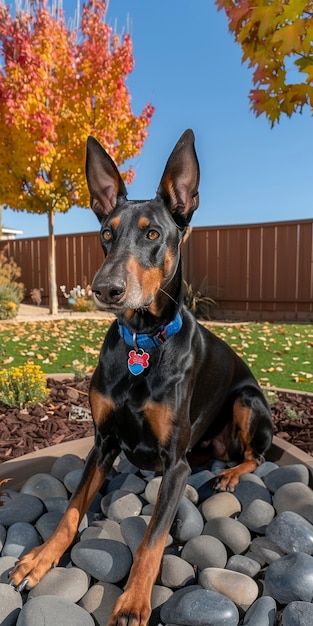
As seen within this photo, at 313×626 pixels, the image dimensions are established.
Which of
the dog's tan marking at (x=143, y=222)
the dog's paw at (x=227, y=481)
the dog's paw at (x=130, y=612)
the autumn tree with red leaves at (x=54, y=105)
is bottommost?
the dog's paw at (x=130, y=612)

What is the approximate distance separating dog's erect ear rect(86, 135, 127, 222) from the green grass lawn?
104 inches

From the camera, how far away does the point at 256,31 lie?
329 centimetres

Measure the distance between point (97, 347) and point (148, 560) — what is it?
5.75 m

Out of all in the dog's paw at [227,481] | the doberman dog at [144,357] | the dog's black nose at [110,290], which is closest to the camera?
the dog's black nose at [110,290]

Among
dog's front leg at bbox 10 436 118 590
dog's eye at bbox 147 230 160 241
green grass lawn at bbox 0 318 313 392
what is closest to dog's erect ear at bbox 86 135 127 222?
dog's eye at bbox 147 230 160 241

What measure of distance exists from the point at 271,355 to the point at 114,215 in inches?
217

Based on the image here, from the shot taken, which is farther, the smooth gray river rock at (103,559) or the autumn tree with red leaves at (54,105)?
the autumn tree with red leaves at (54,105)

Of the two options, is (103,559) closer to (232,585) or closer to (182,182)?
(232,585)

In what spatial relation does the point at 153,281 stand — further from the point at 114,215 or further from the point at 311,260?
the point at 311,260

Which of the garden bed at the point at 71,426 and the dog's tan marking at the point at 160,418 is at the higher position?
the dog's tan marking at the point at 160,418

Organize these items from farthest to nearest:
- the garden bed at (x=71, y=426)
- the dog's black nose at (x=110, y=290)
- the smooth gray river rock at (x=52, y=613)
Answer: the garden bed at (x=71, y=426) < the dog's black nose at (x=110, y=290) < the smooth gray river rock at (x=52, y=613)

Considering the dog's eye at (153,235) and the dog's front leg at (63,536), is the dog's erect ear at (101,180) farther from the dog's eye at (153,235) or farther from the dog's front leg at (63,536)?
the dog's front leg at (63,536)

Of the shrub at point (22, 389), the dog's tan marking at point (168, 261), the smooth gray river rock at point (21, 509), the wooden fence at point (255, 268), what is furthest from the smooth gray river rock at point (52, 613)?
the wooden fence at point (255, 268)

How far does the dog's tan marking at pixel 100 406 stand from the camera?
92.9 inches
